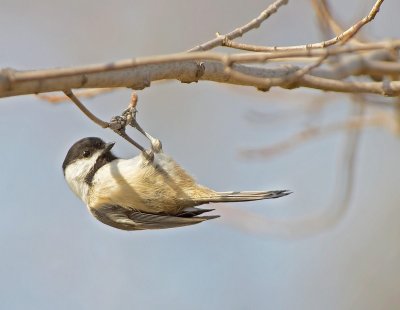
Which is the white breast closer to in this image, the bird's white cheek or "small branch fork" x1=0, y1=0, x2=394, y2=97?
the bird's white cheek

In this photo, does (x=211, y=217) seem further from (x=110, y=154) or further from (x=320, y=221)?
(x=320, y=221)

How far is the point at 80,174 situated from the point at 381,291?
3.45 meters

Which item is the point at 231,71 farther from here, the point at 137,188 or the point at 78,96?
the point at 137,188

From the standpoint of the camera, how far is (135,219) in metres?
3.67

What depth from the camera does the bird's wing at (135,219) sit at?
3544 millimetres

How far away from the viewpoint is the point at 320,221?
4605 mm

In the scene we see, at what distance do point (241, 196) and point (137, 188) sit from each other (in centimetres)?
59

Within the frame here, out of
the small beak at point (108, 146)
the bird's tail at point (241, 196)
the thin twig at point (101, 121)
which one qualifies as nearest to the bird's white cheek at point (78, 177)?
the small beak at point (108, 146)

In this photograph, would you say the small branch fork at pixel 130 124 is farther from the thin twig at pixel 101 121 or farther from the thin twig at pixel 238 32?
the thin twig at pixel 238 32

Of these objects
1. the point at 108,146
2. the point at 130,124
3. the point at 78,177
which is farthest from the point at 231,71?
the point at 78,177

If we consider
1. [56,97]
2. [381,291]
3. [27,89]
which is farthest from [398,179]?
[27,89]

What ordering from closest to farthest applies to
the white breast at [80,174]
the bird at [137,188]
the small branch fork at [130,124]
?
1. the small branch fork at [130,124]
2. the bird at [137,188]
3. the white breast at [80,174]

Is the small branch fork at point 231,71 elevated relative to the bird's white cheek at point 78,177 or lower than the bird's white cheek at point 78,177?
→ lower

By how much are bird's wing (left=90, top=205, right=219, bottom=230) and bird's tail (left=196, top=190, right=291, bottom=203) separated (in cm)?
13
